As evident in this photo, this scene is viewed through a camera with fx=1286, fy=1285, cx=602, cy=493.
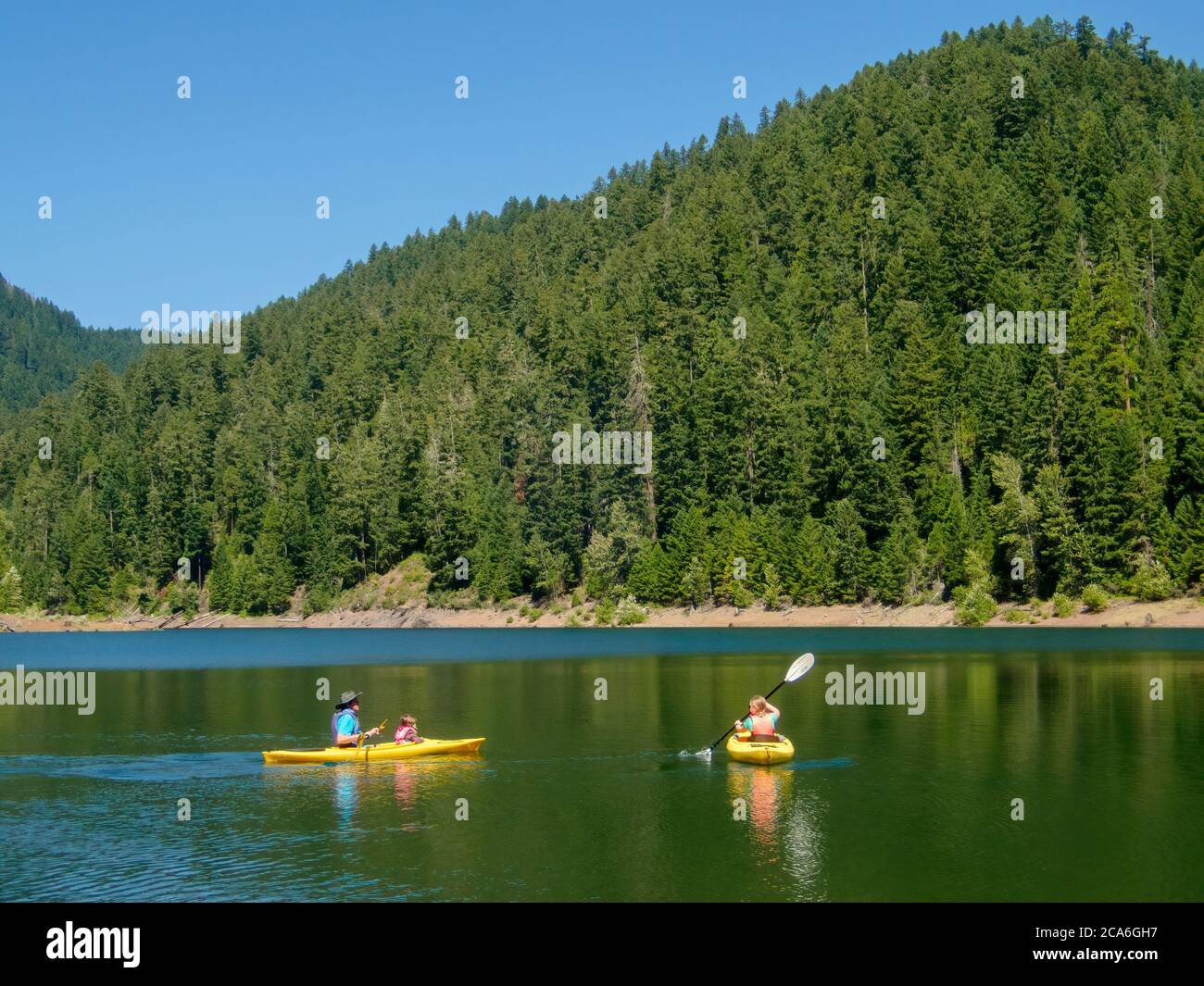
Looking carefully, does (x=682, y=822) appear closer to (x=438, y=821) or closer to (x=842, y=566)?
(x=438, y=821)

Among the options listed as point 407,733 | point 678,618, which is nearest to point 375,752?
point 407,733

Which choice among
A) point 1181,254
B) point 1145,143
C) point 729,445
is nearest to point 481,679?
point 729,445

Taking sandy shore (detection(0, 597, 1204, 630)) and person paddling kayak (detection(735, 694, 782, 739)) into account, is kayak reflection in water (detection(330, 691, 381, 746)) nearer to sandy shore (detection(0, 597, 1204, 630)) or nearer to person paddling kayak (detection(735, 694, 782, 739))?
→ person paddling kayak (detection(735, 694, 782, 739))

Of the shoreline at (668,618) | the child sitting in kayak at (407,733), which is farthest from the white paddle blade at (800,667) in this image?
the shoreline at (668,618)

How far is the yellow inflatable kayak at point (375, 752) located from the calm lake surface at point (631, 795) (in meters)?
0.43

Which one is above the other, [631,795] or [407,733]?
[407,733]

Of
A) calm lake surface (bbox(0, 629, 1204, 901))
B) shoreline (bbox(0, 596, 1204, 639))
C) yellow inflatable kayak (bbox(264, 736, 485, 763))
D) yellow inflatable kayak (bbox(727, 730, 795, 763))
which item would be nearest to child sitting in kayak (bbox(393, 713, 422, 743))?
yellow inflatable kayak (bbox(264, 736, 485, 763))

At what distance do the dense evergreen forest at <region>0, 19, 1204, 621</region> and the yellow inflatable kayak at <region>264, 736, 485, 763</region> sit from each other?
262 feet

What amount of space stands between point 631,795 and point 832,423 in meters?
105

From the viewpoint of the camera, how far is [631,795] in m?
39.6

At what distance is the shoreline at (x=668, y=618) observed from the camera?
359 feet

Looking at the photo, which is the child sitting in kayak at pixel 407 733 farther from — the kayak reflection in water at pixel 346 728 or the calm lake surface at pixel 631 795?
the calm lake surface at pixel 631 795

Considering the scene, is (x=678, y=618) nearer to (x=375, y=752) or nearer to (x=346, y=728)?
(x=346, y=728)

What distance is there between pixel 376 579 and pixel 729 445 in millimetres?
53474
